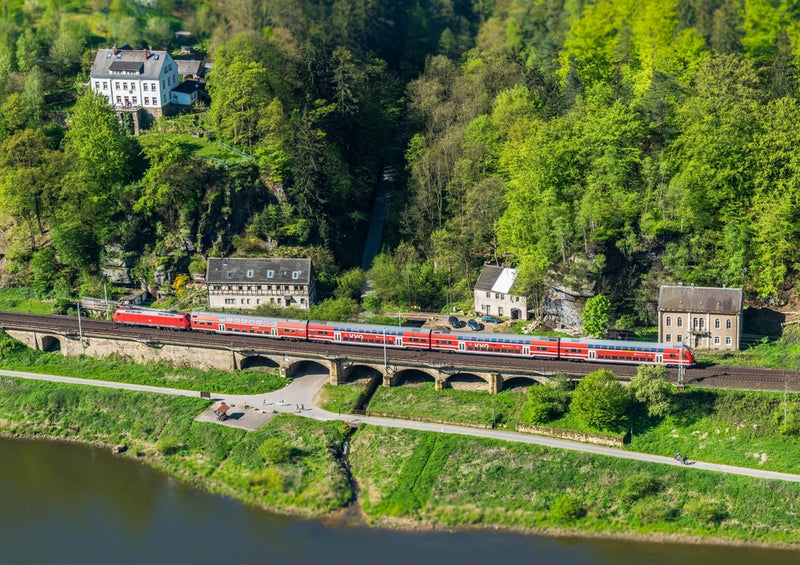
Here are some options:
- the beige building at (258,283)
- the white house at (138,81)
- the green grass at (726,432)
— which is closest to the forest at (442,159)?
the white house at (138,81)

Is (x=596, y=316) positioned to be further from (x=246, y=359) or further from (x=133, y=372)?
(x=133, y=372)

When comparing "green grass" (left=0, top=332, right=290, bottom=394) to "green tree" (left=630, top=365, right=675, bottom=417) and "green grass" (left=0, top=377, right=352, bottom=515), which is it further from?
"green tree" (left=630, top=365, right=675, bottom=417)

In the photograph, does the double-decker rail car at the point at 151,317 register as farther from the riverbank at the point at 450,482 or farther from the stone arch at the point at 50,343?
the riverbank at the point at 450,482

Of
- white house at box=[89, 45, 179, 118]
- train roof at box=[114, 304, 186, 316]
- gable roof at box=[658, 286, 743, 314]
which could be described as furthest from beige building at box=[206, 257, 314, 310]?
gable roof at box=[658, 286, 743, 314]

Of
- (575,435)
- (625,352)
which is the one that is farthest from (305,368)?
(625,352)

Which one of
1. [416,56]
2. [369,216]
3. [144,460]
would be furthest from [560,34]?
[144,460]

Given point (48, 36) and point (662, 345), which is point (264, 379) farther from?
point (48, 36)
